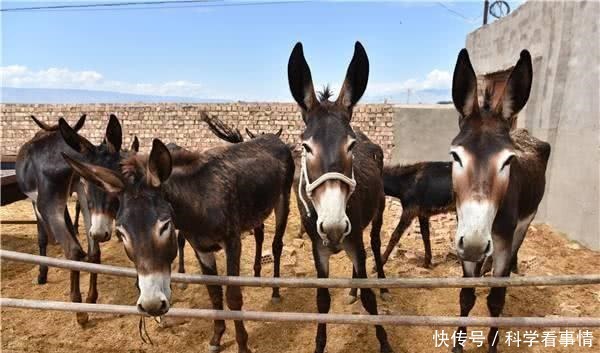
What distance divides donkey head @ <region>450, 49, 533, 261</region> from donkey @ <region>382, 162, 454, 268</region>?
Answer: 3.03 m

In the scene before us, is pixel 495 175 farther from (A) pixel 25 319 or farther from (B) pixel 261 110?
(B) pixel 261 110

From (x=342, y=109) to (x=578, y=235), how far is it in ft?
20.5

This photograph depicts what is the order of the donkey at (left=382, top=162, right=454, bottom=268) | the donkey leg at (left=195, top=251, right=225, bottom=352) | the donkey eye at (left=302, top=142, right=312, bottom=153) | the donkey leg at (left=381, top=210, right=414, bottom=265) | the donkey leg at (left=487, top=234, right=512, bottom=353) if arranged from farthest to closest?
1. the donkey leg at (left=381, top=210, right=414, bottom=265)
2. the donkey at (left=382, top=162, right=454, bottom=268)
3. the donkey leg at (left=195, top=251, right=225, bottom=352)
4. the donkey leg at (left=487, top=234, right=512, bottom=353)
5. the donkey eye at (left=302, top=142, right=312, bottom=153)

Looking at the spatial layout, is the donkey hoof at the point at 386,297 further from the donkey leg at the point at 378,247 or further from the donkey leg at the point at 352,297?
the donkey leg at the point at 352,297

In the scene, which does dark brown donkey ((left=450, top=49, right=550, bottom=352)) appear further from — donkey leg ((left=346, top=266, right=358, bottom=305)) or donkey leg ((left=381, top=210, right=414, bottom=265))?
donkey leg ((left=381, top=210, right=414, bottom=265))

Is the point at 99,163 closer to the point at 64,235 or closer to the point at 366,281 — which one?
the point at 64,235

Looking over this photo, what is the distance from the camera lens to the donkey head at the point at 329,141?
2139 millimetres

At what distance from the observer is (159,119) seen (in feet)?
38.3

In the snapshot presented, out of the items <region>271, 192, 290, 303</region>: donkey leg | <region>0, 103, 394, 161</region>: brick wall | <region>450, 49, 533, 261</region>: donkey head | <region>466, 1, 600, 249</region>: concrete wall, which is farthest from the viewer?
<region>0, 103, 394, 161</region>: brick wall

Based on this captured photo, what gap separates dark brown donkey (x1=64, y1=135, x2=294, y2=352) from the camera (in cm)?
215

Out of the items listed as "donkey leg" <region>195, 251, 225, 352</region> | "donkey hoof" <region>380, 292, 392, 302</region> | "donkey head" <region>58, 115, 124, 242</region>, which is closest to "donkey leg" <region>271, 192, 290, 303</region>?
"donkey leg" <region>195, 251, 225, 352</region>

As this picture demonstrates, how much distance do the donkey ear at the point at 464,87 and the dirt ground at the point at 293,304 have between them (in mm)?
2472

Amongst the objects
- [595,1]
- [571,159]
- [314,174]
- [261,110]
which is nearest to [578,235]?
[571,159]

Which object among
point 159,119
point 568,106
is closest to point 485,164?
point 568,106
